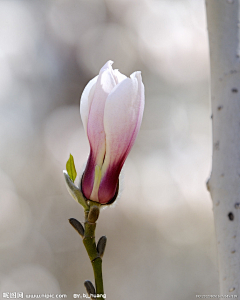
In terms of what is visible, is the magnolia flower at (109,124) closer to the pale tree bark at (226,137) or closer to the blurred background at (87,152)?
the pale tree bark at (226,137)

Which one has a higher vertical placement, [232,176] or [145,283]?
[145,283]

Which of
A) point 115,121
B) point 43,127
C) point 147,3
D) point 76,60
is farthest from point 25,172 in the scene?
point 115,121

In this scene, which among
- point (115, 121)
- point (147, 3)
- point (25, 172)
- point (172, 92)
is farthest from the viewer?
point (172, 92)

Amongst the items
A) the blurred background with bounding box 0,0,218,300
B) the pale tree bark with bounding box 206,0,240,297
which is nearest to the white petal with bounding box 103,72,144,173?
the pale tree bark with bounding box 206,0,240,297

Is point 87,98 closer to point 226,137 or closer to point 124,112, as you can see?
point 124,112

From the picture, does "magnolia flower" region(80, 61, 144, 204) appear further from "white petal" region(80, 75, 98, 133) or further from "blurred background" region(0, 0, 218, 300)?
"blurred background" region(0, 0, 218, 300)

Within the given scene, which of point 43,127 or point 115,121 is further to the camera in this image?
point 43,127

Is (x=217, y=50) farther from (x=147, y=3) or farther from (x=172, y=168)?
(x=147, y=3)
